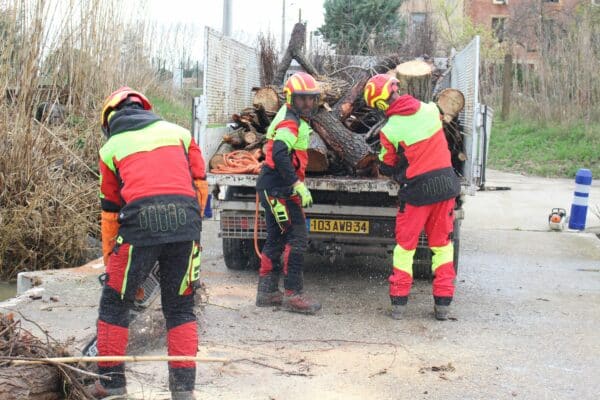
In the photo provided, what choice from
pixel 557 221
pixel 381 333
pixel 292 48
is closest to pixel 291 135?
pixel 381 333

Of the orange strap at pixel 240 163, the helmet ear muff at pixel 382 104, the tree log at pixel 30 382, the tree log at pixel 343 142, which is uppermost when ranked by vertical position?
the helmet ear muff at pixel 382 104

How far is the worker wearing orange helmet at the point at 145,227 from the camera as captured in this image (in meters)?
3.78

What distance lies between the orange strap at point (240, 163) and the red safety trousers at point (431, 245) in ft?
5.12

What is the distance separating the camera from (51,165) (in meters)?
7.74

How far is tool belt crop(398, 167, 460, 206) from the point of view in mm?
5906

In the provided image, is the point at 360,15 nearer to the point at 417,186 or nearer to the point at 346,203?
the point at 346,203

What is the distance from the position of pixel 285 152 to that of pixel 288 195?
36cm

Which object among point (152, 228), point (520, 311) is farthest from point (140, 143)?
point (520, 311)

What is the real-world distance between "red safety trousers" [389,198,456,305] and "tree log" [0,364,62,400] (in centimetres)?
298

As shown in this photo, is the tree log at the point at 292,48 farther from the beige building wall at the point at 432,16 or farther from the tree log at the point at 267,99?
the beige building wall at the point at 432,16

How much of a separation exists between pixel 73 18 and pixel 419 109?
4.17m

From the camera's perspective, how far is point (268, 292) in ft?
20.7

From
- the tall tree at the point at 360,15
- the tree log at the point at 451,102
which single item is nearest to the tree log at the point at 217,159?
the tree log at the point at 451,102

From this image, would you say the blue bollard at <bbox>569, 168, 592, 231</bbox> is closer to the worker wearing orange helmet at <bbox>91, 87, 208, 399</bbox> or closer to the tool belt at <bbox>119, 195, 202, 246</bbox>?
the worker wearing orange helmet at <bbox>91, 87, 208, 399</bbox>
